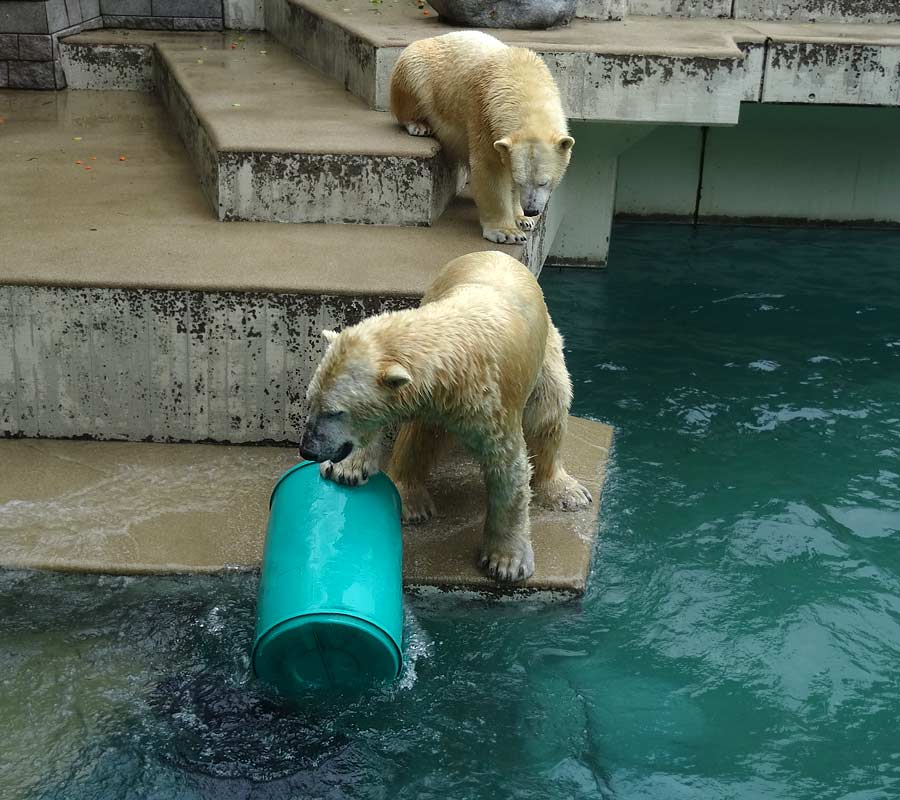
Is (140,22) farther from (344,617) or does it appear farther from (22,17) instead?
(344,617)

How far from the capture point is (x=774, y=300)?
7754 millimetres

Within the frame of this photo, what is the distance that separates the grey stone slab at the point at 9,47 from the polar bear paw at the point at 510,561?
6540 millimetres

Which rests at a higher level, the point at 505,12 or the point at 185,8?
the point at 505,12

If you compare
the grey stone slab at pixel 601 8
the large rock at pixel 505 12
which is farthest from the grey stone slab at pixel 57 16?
the grey stone slab at pixel 601 8

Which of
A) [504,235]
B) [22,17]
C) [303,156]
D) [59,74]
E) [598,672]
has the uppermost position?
[22,17]

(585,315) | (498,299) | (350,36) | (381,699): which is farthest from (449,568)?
(350,36)

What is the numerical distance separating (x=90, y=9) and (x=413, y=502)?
6711 millimetres

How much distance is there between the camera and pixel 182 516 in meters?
4.47

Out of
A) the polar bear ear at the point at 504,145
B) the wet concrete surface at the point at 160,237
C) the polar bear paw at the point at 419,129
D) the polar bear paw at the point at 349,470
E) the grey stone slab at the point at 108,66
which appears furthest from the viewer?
the grey stone slab at the point at 108,66

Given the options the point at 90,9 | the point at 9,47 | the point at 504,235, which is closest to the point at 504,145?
the point at 504,235

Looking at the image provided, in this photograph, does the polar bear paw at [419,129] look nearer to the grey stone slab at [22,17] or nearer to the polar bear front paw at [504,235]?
the polar bear front paw at [504,235]

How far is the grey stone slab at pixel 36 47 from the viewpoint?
340 inches

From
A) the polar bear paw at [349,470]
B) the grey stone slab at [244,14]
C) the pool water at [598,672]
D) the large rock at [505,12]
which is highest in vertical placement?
A: the large rock at [505,12]

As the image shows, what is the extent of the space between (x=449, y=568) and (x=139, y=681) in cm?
118
